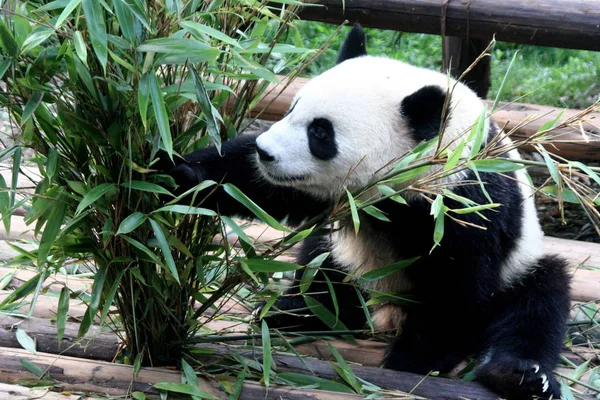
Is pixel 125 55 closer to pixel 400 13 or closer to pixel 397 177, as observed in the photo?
pixel 397 177

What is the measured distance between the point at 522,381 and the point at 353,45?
138 centimetres

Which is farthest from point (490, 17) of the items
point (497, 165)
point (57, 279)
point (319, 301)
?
point (57, 279)

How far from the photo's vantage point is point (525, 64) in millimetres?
6797

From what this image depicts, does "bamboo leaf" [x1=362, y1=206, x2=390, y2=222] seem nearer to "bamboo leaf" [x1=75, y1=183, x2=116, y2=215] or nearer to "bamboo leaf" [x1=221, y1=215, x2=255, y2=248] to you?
"bamboo leaf" [x1=221, y1=215, x2=255, y2=248]

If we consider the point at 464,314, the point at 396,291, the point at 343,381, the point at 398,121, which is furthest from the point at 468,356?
the point at 398,121

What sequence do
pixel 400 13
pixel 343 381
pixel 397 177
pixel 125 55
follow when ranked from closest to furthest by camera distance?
pixel 125 55, pixel 397 177, pixel 343 381, pixel 400 13

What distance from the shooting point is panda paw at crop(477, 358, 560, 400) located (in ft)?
8.44

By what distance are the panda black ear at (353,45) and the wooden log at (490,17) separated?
96cm

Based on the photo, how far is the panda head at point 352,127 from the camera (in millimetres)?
2650

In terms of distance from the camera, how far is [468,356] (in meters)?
2.93

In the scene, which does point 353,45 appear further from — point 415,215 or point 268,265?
point 268,265

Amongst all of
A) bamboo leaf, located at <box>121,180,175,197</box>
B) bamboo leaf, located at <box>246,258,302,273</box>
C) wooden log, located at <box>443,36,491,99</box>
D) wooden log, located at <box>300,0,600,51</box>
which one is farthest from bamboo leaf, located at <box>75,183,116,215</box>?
wooden log, located at <box>443,36,491,99</box>

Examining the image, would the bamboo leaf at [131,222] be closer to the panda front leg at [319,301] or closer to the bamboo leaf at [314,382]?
the bamboo leaf at [314,382]

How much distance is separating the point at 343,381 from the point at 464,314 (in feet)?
1.87
